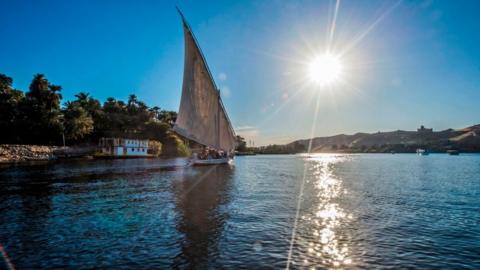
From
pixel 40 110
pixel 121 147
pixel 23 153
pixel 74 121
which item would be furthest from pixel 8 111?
pixel 121 147

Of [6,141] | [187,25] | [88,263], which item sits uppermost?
[187,25]

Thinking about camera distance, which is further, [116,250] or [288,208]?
[288,208]

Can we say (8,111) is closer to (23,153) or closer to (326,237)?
(23,153)

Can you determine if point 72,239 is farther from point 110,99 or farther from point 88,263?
point 110,99

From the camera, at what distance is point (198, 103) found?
53625mm

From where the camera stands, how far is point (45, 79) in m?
84.9

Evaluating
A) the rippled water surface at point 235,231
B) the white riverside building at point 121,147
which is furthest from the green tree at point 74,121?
the rippled water surface at point 235,231

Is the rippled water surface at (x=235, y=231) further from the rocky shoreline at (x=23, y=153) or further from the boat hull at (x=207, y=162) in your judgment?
the rocky shoreline at (x=23, y=153)

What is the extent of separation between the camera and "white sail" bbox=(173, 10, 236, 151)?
1971 inches

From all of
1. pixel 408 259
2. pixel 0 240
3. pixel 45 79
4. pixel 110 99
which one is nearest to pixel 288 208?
pixel 408 259

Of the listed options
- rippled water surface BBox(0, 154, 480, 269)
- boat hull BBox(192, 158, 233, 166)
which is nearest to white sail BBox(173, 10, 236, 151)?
boat hull BBox(192, 158, 233, 166)

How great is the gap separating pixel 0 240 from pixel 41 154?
8332 centimetres

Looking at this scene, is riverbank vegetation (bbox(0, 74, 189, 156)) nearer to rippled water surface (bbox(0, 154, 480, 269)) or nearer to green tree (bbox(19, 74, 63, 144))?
green tree (bbox(19, 74, 63, 144))

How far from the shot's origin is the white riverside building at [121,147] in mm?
94863
